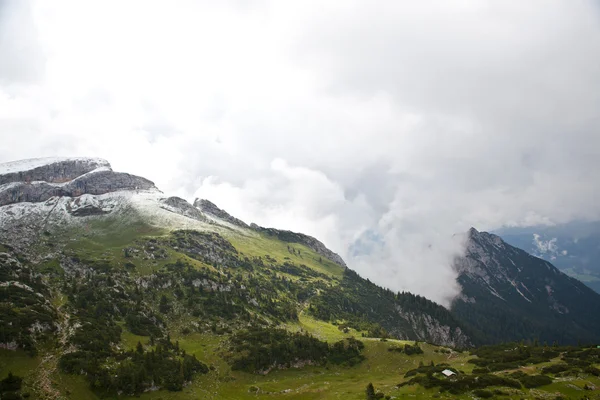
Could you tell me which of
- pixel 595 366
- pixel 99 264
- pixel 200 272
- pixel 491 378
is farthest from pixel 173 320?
pixel 595 366

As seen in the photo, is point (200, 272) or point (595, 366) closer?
point (595, 366)

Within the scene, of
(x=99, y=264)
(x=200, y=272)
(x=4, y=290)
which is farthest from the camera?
(x=200, y=272)

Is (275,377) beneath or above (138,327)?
beneath

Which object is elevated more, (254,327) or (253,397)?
(254,327)

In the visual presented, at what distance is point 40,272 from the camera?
155750 mm

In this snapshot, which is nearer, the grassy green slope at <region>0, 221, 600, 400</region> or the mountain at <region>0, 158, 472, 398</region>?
the grassy green slope at <region>0, 221, 600, 400</region>

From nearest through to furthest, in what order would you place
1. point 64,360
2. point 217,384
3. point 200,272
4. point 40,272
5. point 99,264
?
point 64,360 → point 217,384 → point 40,272 → point 99,264 → point 200,272

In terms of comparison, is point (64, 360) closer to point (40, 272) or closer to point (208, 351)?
point (208, 351)

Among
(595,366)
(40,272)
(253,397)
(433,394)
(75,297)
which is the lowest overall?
(253,397)

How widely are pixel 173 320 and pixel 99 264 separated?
207ft

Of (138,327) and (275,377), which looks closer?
(275,377)

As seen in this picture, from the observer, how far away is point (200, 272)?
189m

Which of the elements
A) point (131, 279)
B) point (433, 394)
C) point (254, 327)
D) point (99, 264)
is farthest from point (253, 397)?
point (99, 264)

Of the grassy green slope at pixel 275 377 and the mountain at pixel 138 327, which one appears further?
the mountain at pixel 138 327
